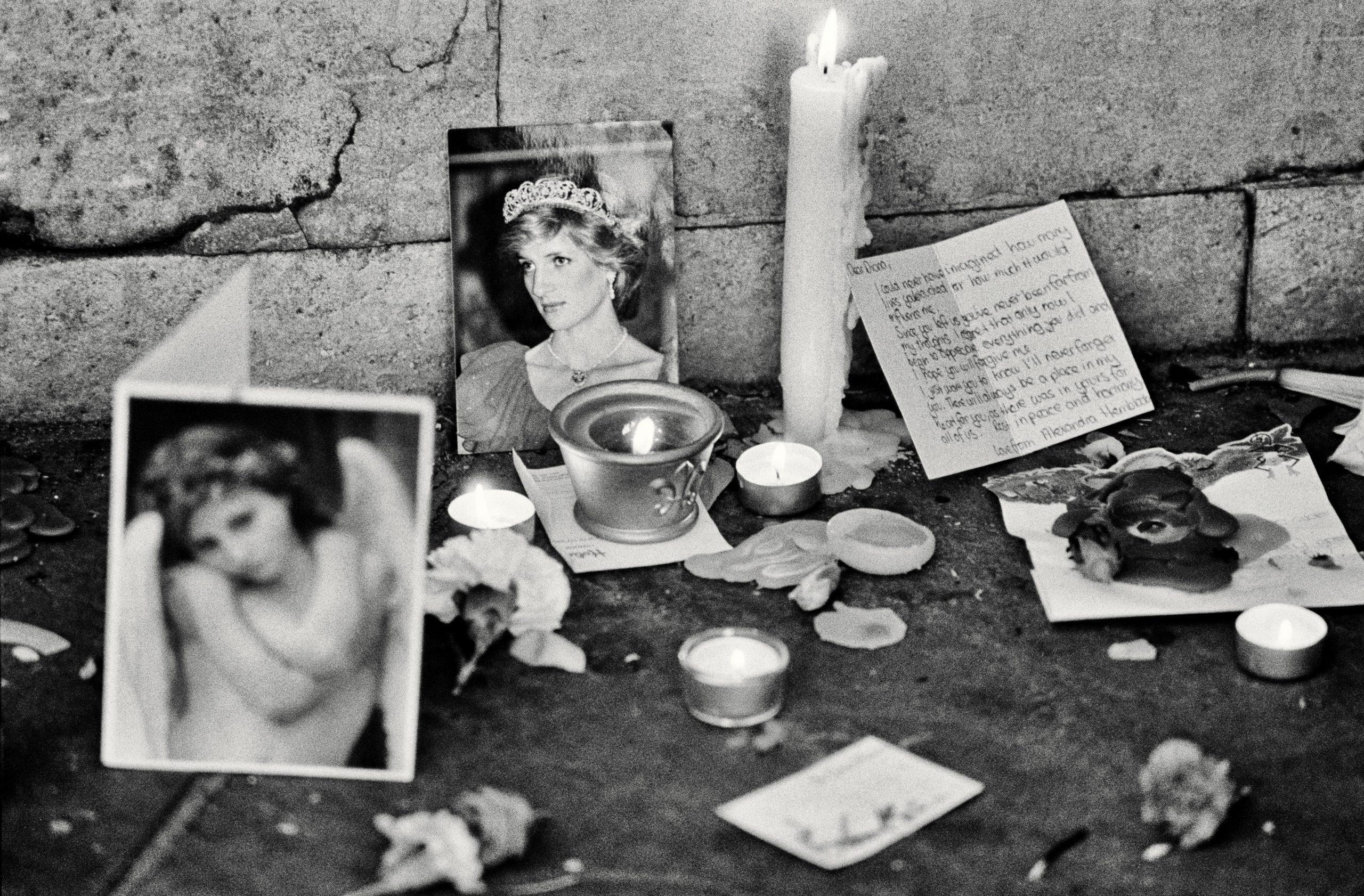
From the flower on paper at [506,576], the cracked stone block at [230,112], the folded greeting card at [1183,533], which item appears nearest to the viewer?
the flower on paper at [506,576]

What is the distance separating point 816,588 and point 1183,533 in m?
0.46

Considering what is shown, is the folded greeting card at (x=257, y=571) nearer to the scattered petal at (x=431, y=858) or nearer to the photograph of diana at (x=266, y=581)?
the photograph of diana at (x=266, y=581)

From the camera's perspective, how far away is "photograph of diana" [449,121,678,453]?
214 cm

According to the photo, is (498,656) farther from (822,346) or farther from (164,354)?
(822,346)

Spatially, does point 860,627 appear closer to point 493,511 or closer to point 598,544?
point 598,544

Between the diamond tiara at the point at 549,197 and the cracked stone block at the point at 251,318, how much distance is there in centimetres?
12

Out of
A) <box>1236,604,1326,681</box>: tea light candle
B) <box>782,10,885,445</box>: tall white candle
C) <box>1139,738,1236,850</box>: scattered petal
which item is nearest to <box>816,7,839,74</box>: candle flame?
<box>782,10,885,445</box>: tall white candle

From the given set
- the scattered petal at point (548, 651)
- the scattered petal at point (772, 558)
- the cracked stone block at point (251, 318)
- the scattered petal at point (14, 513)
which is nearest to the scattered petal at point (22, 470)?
the scattered petal at point (14, 513)

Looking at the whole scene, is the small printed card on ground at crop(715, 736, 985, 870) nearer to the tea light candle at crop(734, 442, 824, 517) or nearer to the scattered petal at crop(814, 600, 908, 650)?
the scattered petal at crop(814, 600, 908, 650)

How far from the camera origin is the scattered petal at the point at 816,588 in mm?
1802

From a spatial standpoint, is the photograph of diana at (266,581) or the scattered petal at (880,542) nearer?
the photograph of diana at (266,581)

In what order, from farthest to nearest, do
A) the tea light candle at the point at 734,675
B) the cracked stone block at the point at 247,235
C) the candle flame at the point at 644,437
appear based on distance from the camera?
the cracked stone block at the point at 247,235
the candle flame at the point at 644,437
the tea light candle at the point at 734,675

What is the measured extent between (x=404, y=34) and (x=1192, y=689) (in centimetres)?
127

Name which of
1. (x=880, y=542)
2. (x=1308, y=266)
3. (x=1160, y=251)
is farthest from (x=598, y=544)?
(x=1308, y=266)
